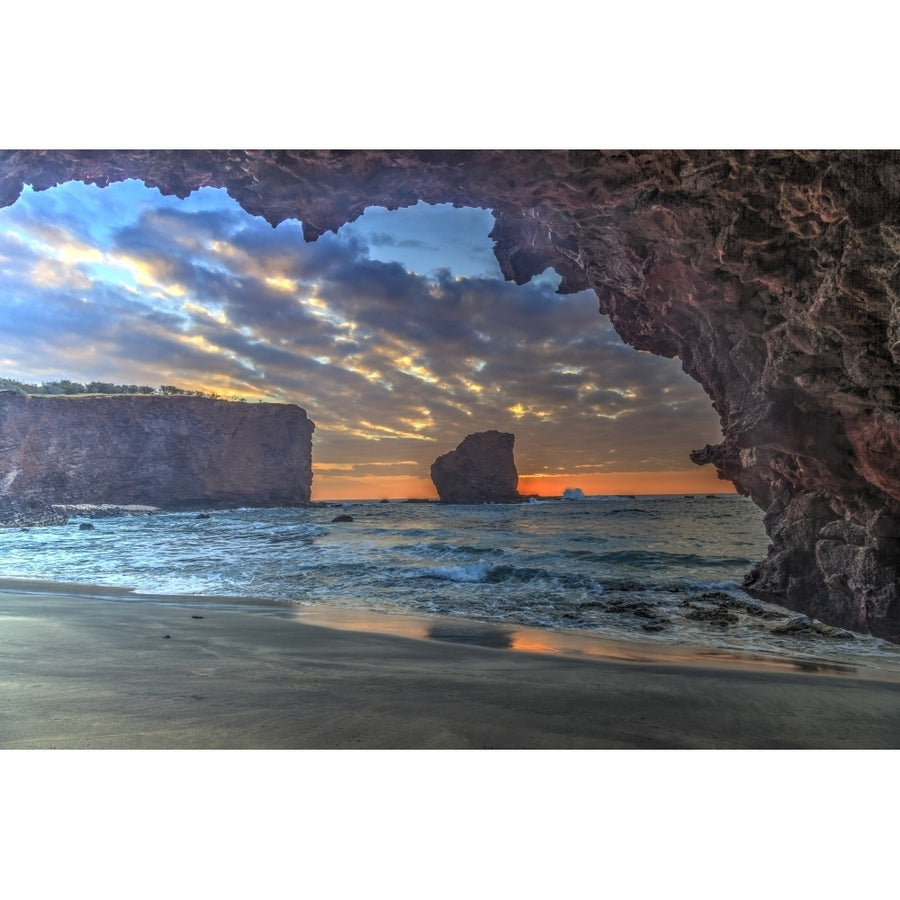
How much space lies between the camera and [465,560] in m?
4.54

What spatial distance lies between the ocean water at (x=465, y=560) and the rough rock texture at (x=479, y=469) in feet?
0.67

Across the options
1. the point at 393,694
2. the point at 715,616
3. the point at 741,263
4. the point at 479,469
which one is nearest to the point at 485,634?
the point at 393,694

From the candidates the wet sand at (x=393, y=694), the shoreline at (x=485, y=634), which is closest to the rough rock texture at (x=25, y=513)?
the shoreline at (x=485, y=634)

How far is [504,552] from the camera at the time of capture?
4.58m

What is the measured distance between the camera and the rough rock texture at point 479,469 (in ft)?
13.7

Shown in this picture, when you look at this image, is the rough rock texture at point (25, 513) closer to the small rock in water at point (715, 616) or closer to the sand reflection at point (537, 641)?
the sand reflection at point (537, 641)

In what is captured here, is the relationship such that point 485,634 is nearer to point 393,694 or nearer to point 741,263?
point 393,694

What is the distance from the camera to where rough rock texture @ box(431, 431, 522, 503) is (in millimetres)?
4180

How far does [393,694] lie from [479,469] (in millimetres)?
2049

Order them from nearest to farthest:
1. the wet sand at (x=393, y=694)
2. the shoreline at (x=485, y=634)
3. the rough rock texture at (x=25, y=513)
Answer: the wet sand at (x=393, y=694)
the shoreline at (x=485, y=634)
the rough rock texture at (x=25, y=513)
